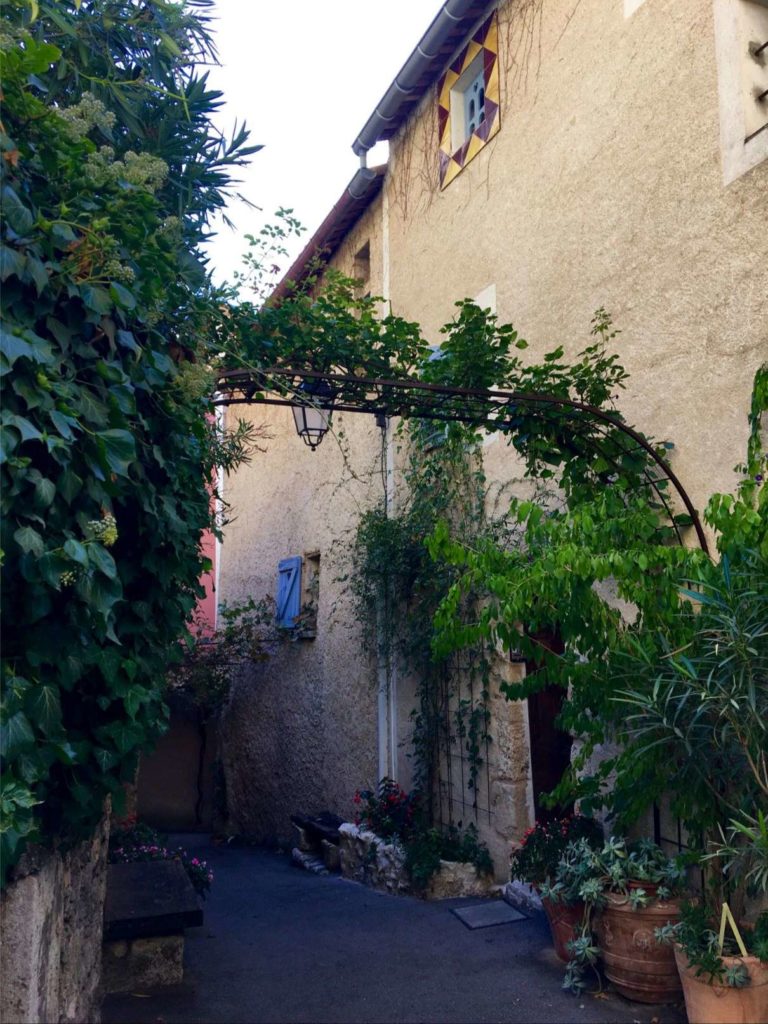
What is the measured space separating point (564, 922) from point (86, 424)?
128 inches

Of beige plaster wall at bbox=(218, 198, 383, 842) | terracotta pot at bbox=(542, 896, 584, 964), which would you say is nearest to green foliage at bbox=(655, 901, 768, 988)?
terracotta pot at bbox=(542, 896, 584, 964)

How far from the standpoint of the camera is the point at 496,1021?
4.02m

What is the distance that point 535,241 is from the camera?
6.09 m

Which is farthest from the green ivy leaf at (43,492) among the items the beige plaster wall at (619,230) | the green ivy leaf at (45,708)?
the beige plaster wall at (619,230)

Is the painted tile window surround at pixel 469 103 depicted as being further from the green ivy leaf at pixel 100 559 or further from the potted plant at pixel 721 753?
the green ivy leaf at pixel 100 559

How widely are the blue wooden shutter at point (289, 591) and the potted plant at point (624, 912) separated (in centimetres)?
590

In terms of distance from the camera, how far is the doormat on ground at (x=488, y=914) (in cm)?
548

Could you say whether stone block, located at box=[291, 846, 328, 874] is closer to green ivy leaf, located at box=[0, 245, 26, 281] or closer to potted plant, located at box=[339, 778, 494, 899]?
potted plant, located at box=[339, 778, 494, 899]

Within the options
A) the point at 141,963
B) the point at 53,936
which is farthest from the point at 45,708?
the point at 141,963

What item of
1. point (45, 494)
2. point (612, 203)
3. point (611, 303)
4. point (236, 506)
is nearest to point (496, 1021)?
point (45, 494)

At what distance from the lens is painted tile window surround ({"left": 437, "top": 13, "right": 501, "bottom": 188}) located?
6770 mm

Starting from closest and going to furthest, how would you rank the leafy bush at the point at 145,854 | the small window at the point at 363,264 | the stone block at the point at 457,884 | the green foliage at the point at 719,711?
the green foliage at the point at 719,711
the leafy bush at the point at 145,854
the stone block at the point at 457,884
the small window at the point at 363,264

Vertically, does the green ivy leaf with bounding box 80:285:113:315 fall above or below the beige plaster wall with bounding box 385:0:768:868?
below

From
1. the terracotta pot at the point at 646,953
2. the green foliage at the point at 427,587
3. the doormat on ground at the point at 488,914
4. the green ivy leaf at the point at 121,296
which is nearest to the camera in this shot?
the green ivy leaf at the point at 121,296
